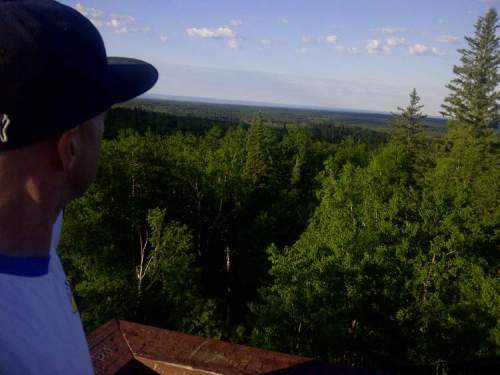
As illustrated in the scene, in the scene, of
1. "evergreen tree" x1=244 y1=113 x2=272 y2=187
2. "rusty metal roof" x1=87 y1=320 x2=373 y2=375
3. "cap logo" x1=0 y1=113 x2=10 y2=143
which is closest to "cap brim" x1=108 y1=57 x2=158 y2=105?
"cap logo" x1=0 y1=113 x2=10 y2=143

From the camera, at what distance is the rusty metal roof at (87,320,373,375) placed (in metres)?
2.32

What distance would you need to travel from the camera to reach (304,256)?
14984 mm

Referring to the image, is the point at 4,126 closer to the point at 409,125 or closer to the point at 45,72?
the point at 45,72

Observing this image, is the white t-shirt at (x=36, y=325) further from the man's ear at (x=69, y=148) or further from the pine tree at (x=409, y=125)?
the pine tree at (x=409, y=125)

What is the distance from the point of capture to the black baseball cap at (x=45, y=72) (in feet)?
3.21

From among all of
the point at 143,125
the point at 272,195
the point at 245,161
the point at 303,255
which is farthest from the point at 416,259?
the point at 143,125

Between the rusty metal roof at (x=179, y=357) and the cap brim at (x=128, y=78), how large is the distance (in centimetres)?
154

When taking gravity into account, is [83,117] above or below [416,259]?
above

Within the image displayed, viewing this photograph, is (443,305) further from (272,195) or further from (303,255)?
(272,195)

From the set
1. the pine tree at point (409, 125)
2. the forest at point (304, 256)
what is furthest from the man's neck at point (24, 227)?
the pine tree at point (409, 125)

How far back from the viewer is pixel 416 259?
15070 millimetres

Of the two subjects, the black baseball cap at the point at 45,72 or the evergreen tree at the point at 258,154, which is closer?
the black baseball cap at the point at 45,72

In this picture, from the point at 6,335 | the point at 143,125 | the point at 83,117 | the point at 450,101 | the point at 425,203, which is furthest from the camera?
the point at 143,125

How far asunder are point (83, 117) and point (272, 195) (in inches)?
1080
